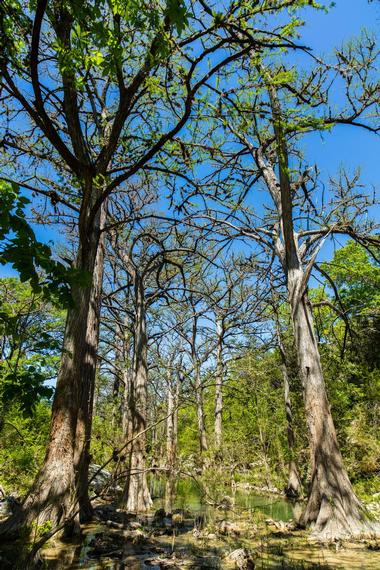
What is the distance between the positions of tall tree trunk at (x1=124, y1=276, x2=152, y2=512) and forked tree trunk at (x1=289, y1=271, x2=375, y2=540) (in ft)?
12.3

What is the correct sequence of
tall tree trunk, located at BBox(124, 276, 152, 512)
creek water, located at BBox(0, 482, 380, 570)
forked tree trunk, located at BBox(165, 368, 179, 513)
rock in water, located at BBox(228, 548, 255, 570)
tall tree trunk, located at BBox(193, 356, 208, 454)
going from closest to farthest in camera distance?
rock in water, located at BBox(228, 548, 255, 570) → creek water, located at BBox(0, 482, 380, 570) → forked tree trunk, located at BBox(165, 368, 179, 513) → tall tree trunk, located at BBox(124, 276, 152, 512) → tall tree trunk, located at BBox(193, 356, 208, 454)

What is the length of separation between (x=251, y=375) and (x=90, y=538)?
37.3ft

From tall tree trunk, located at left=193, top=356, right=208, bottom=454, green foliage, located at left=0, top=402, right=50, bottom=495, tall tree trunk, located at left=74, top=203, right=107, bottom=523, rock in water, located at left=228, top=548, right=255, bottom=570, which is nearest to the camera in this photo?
rock in water, located at left=228, top=548, right=255, bottom=570

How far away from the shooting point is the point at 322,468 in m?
6.74

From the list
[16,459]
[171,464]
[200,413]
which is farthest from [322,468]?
[200,413]

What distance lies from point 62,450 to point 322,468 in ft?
15.1

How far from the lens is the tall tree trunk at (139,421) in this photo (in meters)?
9.70

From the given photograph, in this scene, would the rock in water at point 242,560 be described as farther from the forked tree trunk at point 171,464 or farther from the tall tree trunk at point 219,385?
the tall tree trunk at point 219,385

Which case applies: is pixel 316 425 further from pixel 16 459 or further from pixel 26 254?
pixel 16 459

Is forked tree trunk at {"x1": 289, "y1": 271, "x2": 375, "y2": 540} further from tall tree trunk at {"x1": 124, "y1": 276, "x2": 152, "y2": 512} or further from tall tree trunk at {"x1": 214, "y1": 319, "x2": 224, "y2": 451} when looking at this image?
tall tree trunk at {"x1": 214, "y1": 319, "x2": 224, "y2": 451}

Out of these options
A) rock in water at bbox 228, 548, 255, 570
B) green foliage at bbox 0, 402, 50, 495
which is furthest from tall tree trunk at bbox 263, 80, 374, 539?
green foliage at bbox 0, 402, 50, 495

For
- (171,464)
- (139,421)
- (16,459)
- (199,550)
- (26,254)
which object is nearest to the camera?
(26,254)

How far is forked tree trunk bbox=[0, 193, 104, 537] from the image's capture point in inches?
173

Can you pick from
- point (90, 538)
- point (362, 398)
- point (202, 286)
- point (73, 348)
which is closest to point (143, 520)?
point (90, 538)
